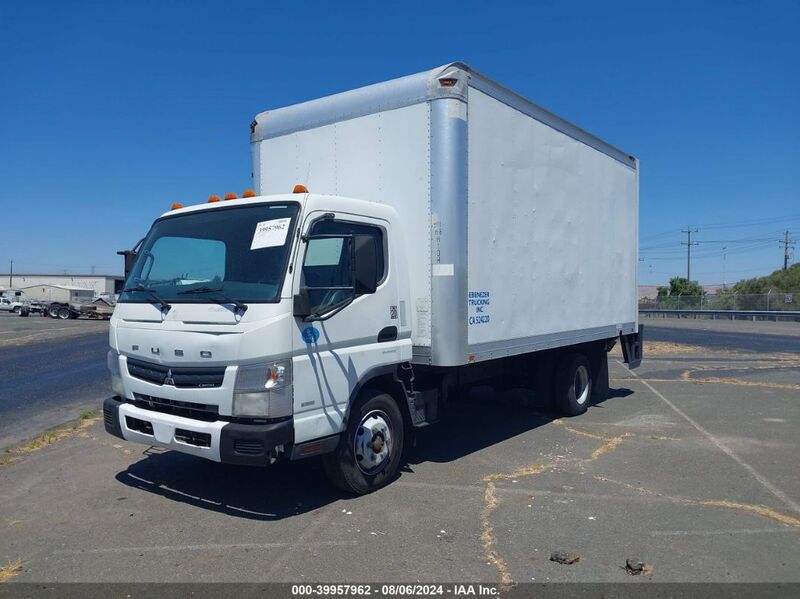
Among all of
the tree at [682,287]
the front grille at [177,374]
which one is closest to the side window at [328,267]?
the front grille at [177,374]

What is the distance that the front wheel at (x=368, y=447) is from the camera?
5555 mm

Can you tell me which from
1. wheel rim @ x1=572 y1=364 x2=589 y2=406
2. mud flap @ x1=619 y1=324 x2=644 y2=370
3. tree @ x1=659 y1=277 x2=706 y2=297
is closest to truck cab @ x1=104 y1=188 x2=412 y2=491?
wheel rim @ x1=572 y1=364 x2=589 y2=406

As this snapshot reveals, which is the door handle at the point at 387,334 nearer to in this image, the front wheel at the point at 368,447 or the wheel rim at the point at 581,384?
the front wheel at the point at 368,447

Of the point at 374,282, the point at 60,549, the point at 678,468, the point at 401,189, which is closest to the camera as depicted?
the point at 60,549

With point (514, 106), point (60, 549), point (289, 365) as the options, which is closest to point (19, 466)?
point (60, 549)

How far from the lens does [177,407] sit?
5.20 m

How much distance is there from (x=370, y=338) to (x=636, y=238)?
6.69 metres

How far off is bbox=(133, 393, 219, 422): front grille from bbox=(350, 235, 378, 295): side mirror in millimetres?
1522

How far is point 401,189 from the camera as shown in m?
6.23

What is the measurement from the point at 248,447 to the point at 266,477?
174 cm

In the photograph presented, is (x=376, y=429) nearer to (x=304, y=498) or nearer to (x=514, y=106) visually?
(x=304, y=498)

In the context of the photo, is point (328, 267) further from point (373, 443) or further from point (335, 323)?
point (373, 443)

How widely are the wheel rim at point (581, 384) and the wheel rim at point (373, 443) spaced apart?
4.41 meters

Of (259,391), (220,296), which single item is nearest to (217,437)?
(259,391)
